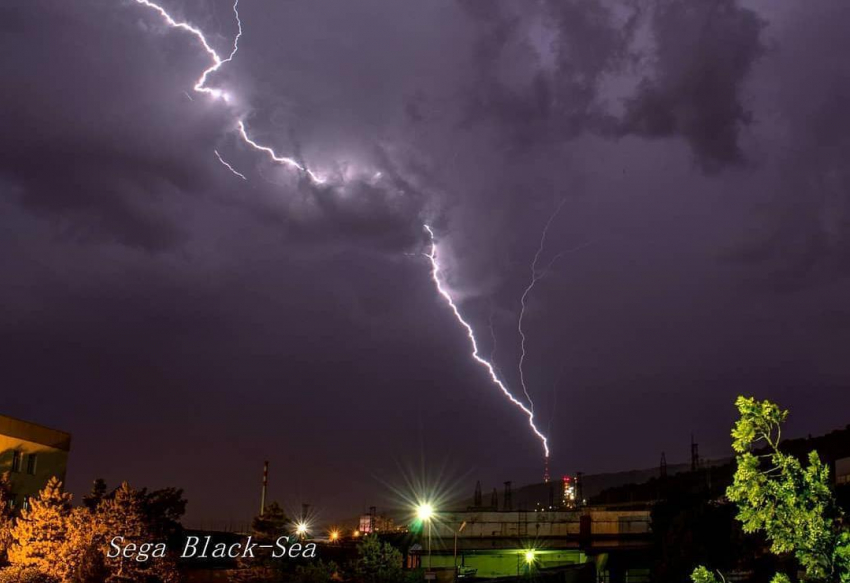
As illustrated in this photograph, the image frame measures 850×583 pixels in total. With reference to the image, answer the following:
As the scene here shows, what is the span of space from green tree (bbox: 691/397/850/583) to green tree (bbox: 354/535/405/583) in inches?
711

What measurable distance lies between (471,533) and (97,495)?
24651 millimetres

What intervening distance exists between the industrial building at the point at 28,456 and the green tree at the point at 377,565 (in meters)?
14.4

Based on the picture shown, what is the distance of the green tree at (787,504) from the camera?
6945 millimetres

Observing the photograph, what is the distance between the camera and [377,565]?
961 inches

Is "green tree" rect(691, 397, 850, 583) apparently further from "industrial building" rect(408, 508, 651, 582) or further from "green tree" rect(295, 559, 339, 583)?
"industrial building" rect(408, 508, 651, 582)

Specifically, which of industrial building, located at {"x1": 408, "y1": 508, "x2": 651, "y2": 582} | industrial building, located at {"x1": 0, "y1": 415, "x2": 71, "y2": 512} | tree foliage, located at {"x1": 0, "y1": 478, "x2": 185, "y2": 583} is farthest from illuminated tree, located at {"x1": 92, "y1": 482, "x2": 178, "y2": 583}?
industrial building, located at {"x1": 408, "y1": 508, "x2": 651, "y2": 582}

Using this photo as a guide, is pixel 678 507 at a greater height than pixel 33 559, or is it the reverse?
pixel 678 507

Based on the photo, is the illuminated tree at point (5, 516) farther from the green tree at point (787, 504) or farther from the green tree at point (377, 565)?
the green tree at point (787, 504)

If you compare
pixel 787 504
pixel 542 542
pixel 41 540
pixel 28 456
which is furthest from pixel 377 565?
pixel 542 542

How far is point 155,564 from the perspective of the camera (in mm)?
22984

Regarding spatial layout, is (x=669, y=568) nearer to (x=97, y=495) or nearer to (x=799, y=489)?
(x=97, y=495)

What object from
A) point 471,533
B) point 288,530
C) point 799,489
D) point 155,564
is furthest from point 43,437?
point 799,489

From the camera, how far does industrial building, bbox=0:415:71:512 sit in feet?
103

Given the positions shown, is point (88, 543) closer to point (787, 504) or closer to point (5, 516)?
point (5, 516)
